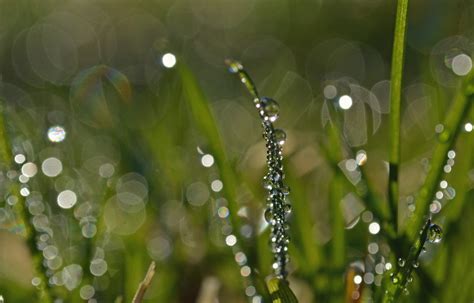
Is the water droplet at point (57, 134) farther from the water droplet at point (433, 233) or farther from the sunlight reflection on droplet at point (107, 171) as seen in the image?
the water droplet at point (433, 233)

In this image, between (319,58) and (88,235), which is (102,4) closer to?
Answer: (319,58)

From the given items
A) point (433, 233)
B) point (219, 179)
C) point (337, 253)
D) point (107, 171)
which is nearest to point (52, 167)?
point (107, 171)

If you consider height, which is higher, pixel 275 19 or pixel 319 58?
pixel 275 19

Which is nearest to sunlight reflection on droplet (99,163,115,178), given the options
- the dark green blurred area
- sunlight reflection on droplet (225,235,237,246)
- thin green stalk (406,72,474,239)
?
the dark green blurred area

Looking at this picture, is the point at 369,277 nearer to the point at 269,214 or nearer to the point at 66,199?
the point at 269,214

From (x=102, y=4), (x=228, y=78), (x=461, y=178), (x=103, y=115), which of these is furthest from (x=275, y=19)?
(x=461, y=178)

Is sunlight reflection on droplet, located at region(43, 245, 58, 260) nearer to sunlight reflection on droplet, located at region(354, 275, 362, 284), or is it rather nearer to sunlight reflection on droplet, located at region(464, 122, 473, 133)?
sunlight reflection on droplet, located at region(354, 275, 362, 284)

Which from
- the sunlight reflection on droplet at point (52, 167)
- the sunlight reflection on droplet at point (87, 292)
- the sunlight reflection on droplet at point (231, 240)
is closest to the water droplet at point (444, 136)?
the sunlight reflection on droplet at point (231, 240)
